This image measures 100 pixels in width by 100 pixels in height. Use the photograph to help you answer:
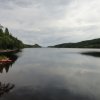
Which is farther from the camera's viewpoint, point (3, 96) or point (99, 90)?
point (99, 90)

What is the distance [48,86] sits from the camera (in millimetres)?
39406

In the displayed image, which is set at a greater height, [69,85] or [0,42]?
[0,42]

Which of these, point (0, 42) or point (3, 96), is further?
point (0, 42)

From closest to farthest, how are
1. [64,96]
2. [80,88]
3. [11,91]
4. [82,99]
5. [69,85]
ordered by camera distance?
1. [82,99]
2. [64,96]
3. [11,91]
4. [80,88]
5. [69,85]

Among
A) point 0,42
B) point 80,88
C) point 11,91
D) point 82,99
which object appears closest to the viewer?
point 82,99

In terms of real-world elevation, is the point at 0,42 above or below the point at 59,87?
above

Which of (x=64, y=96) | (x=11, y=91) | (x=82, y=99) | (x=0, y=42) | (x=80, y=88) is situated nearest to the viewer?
(x=82, y=99)

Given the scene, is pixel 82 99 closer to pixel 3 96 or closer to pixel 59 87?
pixel 59 87

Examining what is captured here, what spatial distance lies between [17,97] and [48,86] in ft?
34.2

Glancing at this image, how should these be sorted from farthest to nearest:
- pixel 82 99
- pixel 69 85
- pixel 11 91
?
1. pixel 69 85
2. pixel 11 91
3. pixel 82 99

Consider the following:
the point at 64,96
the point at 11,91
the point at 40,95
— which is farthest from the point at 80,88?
the point at 11,91

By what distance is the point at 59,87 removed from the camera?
38.8m

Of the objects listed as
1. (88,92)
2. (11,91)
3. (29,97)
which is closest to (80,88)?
(88,92)

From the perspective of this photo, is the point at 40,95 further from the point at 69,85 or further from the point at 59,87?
the point at 69,85
